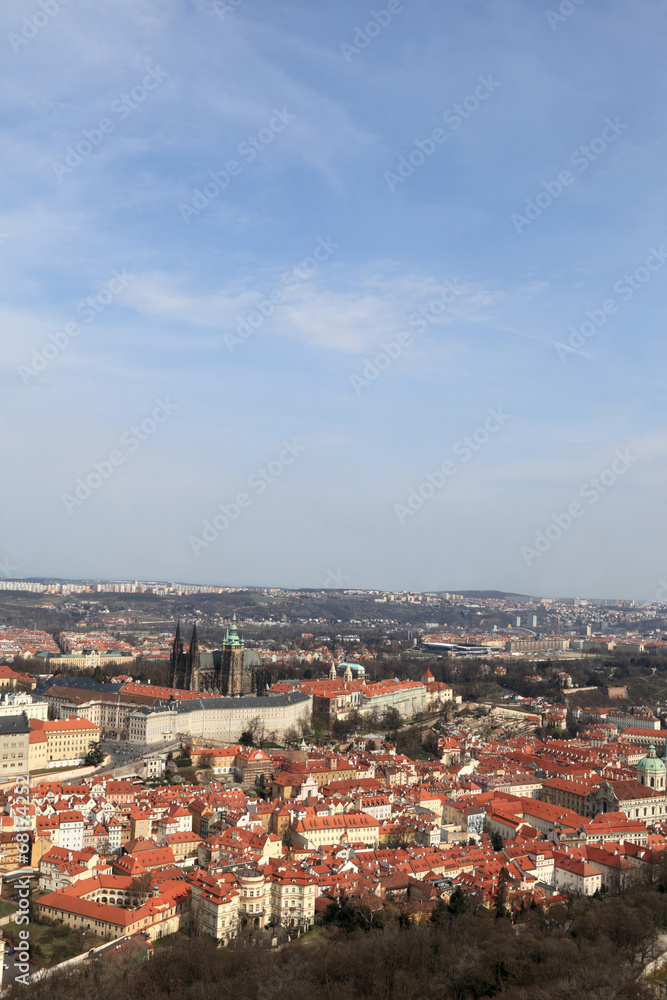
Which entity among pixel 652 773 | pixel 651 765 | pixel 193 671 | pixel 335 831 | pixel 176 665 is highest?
pixel 176 665

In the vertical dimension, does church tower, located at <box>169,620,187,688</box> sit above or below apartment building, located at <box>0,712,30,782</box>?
above

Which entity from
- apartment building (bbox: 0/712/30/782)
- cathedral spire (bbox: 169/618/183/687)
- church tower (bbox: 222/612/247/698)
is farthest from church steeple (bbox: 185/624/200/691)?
apartment building (bbox: 0/712/30/782)

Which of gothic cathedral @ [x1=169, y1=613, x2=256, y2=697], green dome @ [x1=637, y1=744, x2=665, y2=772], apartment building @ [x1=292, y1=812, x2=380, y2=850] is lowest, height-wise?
apartment building @ [x1=292, y1=812, x2=380, y2=850]

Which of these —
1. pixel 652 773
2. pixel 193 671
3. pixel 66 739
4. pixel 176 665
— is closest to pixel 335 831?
pixel 66 739

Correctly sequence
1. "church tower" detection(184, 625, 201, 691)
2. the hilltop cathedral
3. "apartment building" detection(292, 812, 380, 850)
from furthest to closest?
"church tower" detection(184, 625, 201, 691) → the hilltop cathedral → "apartment building" detection(292, 812, 380, 850)

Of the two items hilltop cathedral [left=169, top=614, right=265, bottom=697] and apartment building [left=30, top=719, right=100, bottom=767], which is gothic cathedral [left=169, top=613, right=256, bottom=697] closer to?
hilltop cathedral [left=169, top=614, right=265, bottom=697]

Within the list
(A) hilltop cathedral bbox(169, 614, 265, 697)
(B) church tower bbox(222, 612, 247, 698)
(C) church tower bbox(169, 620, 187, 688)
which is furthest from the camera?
(C) church tower bbox(169, 620, 187, 688)

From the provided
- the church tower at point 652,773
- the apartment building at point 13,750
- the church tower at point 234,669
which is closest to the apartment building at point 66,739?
the apartment building at point 13,750

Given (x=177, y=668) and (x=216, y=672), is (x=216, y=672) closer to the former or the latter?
(x=216, y=672)

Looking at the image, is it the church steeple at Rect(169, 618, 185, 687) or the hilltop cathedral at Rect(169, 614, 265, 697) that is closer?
the hilltop cathedral at Rect(169, 614, 265, 697)
